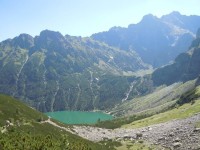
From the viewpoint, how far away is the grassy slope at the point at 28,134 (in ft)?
250

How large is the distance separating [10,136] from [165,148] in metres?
39.4

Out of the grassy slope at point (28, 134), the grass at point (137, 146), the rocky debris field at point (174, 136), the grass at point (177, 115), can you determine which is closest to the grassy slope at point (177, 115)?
the grass at point (177, 115)

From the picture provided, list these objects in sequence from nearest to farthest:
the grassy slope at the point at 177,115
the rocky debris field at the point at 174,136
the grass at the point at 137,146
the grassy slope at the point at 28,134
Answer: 1. the grassy slope at the point at 28,134
2. the rocky debris field at the point at 174,136
3. the grass at the point at 137,146
4. the grassy slope at the point at 177,115

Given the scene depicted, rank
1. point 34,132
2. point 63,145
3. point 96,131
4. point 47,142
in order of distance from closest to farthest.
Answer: point 47,142 → point 63,145 → point 34,132 → point 96,131

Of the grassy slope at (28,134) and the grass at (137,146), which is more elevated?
the grassy slope at (28,134)

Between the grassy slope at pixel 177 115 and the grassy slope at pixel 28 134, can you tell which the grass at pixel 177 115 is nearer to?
the grassy slope at pixel 177 115

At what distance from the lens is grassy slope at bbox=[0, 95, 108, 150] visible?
7612 cm

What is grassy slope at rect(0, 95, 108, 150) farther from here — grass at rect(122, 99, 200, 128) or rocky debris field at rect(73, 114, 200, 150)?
grass at rect(122, 99, 200, 128)

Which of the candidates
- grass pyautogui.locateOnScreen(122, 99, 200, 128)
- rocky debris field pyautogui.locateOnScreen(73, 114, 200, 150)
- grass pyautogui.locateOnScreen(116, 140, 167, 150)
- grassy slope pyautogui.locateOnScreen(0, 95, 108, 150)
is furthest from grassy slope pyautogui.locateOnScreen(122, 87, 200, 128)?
grassy slope pyautogui.locateOnScreen(0, 95, 108, 150)

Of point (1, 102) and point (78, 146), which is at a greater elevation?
point (1, 102)

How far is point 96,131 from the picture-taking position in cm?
14188

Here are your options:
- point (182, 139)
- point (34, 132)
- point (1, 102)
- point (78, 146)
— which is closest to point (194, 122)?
point (182, 139)

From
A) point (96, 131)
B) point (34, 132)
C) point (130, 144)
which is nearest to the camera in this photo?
point (34, 132)

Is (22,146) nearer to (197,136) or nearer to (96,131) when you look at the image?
(197,136)
